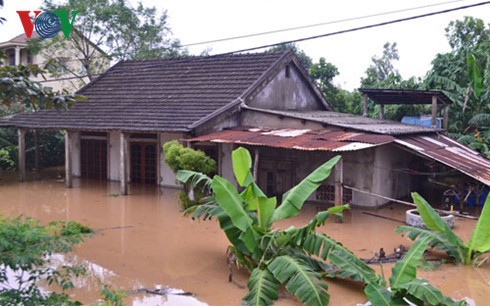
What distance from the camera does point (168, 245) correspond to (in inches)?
446

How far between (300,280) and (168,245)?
4.90 metres

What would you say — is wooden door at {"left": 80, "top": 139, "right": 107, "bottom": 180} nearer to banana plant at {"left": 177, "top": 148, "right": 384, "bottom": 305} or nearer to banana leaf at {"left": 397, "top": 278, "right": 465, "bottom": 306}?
banana plant at {"left": 177, "top": 148, "right": 384, "bottom": 305}

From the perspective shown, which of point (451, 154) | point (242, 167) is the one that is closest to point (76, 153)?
point (242, 167)

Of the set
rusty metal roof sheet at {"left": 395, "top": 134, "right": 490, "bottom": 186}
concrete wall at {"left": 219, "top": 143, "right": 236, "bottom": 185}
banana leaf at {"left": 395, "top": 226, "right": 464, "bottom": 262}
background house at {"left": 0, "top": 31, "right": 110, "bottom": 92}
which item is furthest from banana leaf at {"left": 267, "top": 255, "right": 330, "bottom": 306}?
background house at {"left": 0, "top": 31, "right": 110, "bottom": 92}

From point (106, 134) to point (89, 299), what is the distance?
44.2 feet

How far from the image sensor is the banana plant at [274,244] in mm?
7242

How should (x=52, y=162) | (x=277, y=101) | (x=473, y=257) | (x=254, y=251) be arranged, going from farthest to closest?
(x=52, y=162) → (x=277, y=101) → (x=473, y=257) → (x=254, y=251)

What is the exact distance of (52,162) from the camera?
25.6m

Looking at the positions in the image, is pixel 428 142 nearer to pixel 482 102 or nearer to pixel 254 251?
pixel 482 102

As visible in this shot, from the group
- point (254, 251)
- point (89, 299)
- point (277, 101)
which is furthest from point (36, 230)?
point (277, 101)

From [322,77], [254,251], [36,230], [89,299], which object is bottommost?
[89,299]

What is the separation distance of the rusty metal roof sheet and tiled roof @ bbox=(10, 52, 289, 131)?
6314mm

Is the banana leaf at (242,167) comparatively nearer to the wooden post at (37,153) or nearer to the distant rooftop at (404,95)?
the distant rooftop at (404,95)

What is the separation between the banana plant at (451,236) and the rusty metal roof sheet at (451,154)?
→ 3248 mm
